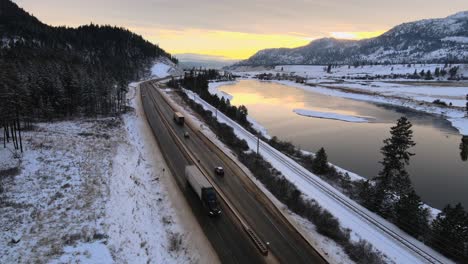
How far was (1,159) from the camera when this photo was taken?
33.9 meters

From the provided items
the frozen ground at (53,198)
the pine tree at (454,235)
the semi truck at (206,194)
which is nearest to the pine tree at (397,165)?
the pine tree at (454,235)

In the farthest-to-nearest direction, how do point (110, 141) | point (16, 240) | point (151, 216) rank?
point (110, 141), point (151, 216), point (16, 240)

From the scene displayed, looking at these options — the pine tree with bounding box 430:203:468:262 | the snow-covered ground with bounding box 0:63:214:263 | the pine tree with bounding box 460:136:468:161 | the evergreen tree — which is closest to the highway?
the snow-covered ground with bounding box 0:63:214:263

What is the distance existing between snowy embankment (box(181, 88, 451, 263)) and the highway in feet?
21.7

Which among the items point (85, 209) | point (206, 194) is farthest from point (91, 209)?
point (206, 194)

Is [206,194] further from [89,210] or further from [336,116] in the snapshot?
[336,116]

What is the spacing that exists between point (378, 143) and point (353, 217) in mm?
38252

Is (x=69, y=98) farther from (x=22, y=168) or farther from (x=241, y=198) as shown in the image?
(x=241, y=198)

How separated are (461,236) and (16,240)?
109 feet

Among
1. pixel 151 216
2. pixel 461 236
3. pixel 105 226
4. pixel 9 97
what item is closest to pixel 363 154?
pixel 461 236

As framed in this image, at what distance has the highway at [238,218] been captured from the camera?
2253cm

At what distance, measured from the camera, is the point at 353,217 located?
99.9 ft

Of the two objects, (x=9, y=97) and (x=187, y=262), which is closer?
(x=187, y=262)

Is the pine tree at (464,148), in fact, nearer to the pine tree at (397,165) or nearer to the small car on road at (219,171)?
the pine tree at (397,165)
